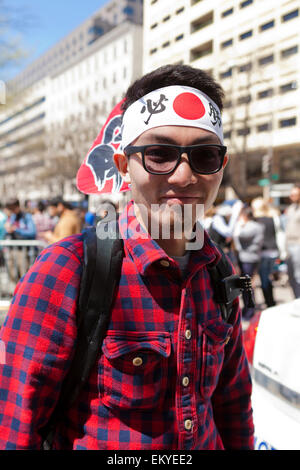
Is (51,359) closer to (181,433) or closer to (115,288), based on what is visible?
(115,288)

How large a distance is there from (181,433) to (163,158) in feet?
2.64

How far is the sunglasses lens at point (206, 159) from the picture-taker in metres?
1.13

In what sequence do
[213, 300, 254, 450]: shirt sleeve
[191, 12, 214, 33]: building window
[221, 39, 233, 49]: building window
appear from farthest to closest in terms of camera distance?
[221, 39, 233, 49]: building window
[191, 12, 214, 33]: building window
[213, 300, 254, 450]: shirt sleeve

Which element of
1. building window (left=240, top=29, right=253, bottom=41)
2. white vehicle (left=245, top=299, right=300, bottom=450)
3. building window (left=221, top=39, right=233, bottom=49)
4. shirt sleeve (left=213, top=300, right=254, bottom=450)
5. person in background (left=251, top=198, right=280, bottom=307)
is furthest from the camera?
person in background (left=251, top=198, right=280, bottom=307)

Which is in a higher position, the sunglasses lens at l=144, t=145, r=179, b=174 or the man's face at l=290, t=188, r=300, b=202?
the man's face at l=290, t=188, r=300, b=202

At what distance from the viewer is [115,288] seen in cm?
109

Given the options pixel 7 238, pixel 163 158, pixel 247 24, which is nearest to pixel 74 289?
pixel 163 158

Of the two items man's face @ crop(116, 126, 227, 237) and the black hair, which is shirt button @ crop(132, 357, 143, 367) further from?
the black hair

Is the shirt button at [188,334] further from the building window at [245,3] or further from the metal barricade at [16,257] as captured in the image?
the metal barricade at [16,257]

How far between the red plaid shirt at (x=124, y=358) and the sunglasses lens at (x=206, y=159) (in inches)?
10.8

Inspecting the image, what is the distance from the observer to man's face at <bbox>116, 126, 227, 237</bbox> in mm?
1116

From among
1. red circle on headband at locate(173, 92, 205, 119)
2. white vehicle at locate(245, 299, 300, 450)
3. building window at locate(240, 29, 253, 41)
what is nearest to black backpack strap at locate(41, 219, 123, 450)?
red circle on headband at locate(173, 92, 205, 119)

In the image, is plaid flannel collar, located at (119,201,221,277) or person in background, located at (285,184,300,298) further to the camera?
person in background, located at (285,184,300,298)

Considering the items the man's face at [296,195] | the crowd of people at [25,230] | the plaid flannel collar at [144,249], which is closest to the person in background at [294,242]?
the man's face at [296,195]
